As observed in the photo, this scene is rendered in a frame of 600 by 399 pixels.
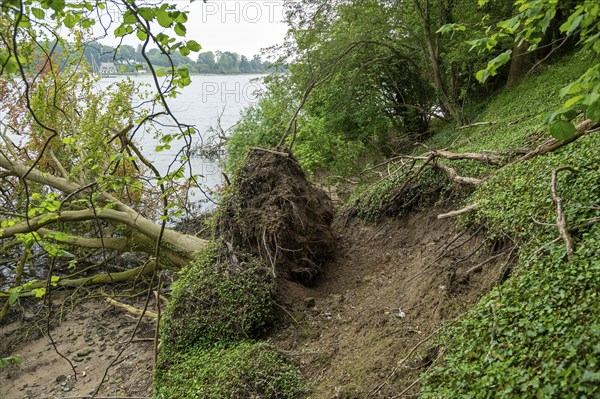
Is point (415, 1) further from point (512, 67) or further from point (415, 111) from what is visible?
point (415, 111)

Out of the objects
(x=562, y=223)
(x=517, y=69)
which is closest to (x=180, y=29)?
(x=562, y=223)

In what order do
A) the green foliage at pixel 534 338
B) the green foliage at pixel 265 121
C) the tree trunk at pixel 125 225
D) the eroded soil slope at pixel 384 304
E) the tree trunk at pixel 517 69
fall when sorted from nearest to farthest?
1. the green foliage at pixel 534 338
2. the eroded soil slope at pixel 384 304
3. the tree trunk at pixel 125 225
4. the tree trunk at pixel 517 69
5. the green foliage at pixel 265 121

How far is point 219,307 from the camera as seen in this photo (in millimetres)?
5605

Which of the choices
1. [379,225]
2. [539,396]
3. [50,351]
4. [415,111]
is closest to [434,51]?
[415,111]

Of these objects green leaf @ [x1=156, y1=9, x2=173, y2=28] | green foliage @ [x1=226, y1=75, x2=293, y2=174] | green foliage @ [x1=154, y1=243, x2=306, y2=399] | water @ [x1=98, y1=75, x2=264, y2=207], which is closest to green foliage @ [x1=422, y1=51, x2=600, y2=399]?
green foliage @ [x1=154, y1=243, x2=306, y2=399]

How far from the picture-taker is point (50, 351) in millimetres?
8703

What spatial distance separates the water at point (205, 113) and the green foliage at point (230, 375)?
872 cm

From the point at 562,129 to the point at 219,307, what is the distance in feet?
14.6

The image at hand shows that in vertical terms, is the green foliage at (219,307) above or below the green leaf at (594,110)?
below

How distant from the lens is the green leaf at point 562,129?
2.12m

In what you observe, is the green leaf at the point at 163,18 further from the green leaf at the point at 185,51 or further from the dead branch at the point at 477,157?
the dead branch at the point at 477,157

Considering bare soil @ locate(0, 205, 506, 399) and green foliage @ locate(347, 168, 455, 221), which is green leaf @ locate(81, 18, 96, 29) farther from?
green foliage @ locate(347, 168, 455, 221)

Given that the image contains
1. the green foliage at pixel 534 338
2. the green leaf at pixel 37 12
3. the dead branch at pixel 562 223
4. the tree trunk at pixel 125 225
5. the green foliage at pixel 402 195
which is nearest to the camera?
the green leaf at pixel 37 12

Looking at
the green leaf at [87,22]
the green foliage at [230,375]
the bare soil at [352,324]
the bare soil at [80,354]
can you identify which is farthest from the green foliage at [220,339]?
the green leaf at [87,22]
